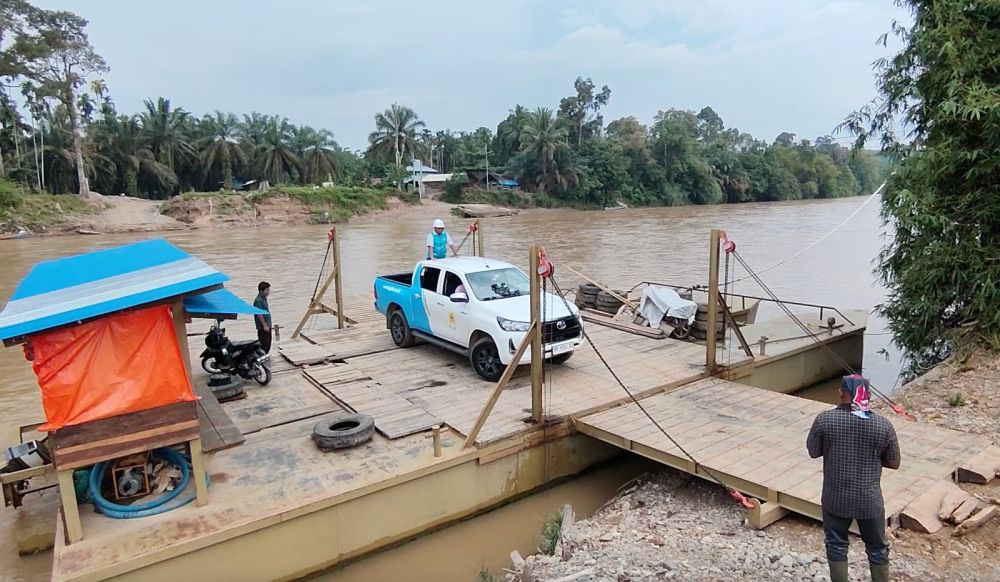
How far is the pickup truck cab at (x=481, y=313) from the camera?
8648mm

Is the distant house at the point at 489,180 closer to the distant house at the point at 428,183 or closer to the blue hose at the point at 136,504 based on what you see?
the distant house at the point at 428,183

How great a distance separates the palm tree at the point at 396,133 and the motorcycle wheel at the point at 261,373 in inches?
2296

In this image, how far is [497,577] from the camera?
613cm

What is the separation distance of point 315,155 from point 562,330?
5892 centimetres

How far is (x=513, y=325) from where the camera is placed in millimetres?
8516

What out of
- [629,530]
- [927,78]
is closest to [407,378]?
[629,530]

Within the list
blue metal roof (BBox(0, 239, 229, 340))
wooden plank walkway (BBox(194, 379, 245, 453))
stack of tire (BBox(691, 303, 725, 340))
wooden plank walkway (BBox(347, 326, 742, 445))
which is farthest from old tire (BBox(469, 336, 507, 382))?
stack of tire (BBox(691, 303, 725, 340))

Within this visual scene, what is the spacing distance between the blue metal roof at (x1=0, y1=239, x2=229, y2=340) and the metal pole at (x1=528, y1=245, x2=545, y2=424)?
3.30m

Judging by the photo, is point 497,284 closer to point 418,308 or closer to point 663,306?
→ point 418,308

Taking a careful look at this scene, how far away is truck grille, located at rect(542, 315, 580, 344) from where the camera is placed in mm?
8688

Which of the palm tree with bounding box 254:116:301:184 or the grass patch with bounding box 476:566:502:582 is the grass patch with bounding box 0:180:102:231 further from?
the grass patch with bounding box 476:566:502:582

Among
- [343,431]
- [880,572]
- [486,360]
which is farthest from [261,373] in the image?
[880,572]

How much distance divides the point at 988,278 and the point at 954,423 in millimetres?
2982

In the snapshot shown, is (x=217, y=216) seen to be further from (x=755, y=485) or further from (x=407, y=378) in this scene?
(x=755, y=485)
